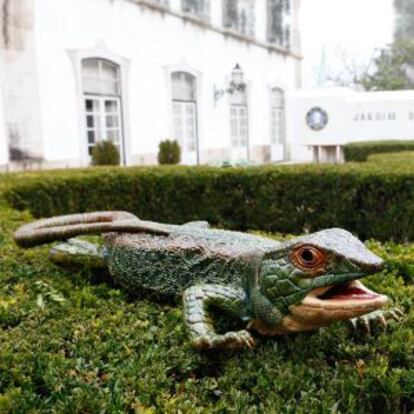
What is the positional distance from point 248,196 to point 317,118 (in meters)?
14.5

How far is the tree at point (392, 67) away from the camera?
33000 millimetres

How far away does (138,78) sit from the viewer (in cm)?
1533

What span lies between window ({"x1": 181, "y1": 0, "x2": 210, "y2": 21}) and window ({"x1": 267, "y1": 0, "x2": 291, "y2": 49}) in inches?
215

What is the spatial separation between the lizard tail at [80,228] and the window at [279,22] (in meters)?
21.5

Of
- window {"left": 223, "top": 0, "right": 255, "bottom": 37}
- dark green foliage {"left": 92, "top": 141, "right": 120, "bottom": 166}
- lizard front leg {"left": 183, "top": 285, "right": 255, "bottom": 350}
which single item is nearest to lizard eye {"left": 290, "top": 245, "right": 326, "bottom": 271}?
lizard front leg {"left": 183, "top": 285, "right": 255, "bottom": 350}

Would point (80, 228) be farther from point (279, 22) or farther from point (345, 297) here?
point (279, 22)

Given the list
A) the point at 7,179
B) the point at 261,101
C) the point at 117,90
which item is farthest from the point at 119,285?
the point at 261,101

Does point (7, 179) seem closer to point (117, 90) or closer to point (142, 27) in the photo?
point (117, 90)

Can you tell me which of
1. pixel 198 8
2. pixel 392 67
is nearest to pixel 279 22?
pixel 198 8

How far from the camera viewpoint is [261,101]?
22.8m

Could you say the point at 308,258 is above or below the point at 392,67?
below

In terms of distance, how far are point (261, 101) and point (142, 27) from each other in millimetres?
8435

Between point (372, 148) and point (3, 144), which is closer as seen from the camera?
point (3, 144)

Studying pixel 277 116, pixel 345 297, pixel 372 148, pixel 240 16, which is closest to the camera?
pixel 345 297
